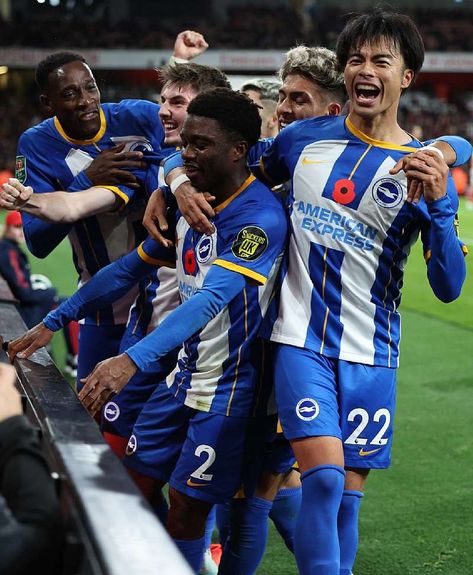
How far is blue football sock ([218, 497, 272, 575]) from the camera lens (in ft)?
10.7

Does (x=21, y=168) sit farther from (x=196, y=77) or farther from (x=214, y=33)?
(x=214, y=33)

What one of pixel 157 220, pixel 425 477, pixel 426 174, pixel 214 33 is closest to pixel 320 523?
pixel 426 174

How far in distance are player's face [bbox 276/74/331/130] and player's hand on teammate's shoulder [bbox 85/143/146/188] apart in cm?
65

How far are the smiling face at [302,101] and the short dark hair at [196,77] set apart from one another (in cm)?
23

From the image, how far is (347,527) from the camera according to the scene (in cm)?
305

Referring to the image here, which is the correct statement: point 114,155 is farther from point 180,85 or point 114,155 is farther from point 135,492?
point 135,492

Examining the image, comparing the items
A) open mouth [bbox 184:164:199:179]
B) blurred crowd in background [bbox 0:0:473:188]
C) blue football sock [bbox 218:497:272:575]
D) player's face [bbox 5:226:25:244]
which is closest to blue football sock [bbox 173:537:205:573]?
blue football sock [bbox 218:497:272:575]

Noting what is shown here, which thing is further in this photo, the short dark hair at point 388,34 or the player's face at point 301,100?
the player's face at point 301,100

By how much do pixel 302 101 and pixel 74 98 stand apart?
93cm

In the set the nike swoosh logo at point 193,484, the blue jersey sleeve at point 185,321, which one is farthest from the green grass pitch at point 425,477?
the blue jersey sleeve at point 185,321

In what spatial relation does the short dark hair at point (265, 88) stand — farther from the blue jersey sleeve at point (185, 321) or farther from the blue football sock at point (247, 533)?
the blue football sock at point (247, 533)

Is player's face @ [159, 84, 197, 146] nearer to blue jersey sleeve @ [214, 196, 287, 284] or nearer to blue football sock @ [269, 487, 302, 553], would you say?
blue jersey sleeve @ [214, 196, 287, 284]

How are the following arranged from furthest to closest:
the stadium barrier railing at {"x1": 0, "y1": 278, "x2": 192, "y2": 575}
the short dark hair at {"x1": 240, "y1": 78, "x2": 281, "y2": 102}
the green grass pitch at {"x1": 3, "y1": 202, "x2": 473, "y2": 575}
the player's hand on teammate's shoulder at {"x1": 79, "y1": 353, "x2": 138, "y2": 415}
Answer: the short dark hair at {"x1": 240, "y1": 78, "x2": 281, "y2": 102} → the green grass pitch at {"x1": 3, "y1": 202, "x2": 473, "y2": 575} → the player's hand on teammate's shoulder at {"x1": 79, "y1": 353, "x2": 138, "y2": 415} → the stadium barrier railing at {"x1": 0, "y1": 278, "x2": 192, "y2": 575}

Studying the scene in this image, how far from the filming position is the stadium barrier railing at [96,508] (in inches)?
53.9
